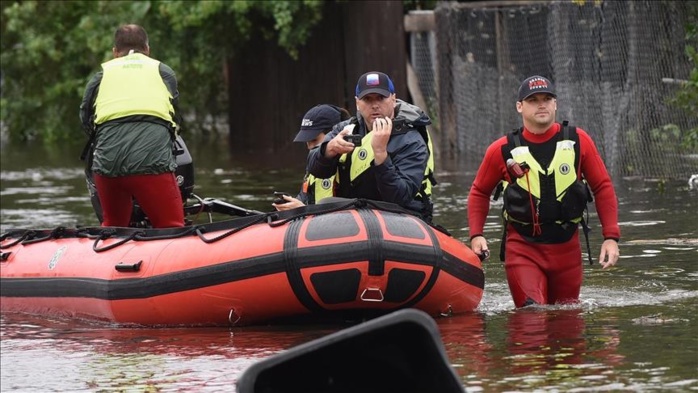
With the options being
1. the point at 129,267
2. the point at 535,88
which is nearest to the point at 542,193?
the point at 535,88

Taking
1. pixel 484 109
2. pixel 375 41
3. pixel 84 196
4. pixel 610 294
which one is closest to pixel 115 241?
pixel 610 294

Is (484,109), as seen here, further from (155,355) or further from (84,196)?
(155,355)

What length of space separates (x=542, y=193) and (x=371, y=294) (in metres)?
1.15

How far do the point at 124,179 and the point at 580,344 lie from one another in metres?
3.78

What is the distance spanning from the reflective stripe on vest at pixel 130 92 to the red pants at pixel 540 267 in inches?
109

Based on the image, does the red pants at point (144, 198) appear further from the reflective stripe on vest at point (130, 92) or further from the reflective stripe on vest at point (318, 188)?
the reflective stripe on vest at point (318, 188)

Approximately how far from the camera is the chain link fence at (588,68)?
16.6 meters

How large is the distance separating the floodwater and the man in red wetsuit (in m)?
0.28

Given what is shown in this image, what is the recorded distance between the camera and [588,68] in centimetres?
1786

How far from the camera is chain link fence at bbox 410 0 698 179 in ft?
54.4

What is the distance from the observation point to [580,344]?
8523 millimetres

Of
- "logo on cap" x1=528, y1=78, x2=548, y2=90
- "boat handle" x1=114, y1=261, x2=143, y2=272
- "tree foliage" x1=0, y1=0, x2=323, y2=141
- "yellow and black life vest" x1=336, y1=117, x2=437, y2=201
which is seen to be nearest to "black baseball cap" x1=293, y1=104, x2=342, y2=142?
"yellow and black life vest" x1=336, y1=117, x2=437, y2=201

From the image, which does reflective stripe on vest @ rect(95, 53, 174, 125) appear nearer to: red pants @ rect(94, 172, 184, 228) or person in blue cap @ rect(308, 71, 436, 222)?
red pants @ rect(94, 172, 184, 228)

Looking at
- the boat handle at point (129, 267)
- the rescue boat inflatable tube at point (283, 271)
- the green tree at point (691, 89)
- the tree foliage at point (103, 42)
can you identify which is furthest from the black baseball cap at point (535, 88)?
the tree foliage at point (103, 42)
